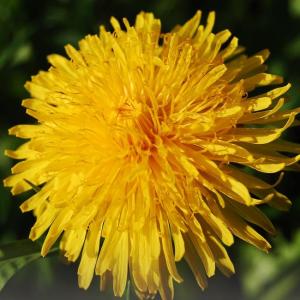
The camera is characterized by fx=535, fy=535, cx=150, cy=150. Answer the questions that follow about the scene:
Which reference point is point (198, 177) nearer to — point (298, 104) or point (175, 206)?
point (175, 206)

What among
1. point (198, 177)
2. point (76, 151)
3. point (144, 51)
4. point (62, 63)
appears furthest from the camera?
point (62, 63)

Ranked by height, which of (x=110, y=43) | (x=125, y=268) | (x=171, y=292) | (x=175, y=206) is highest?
(x=110, y=43)

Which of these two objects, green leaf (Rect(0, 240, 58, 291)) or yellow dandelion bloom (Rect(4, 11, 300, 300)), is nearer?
yellow dandelion bloom (Rect(4, 11, 300, 300))

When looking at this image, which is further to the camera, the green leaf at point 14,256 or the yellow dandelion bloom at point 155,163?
the green leaf at point 14,256

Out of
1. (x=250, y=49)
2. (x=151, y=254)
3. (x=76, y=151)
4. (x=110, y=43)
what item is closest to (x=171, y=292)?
(x=151, y=254)
